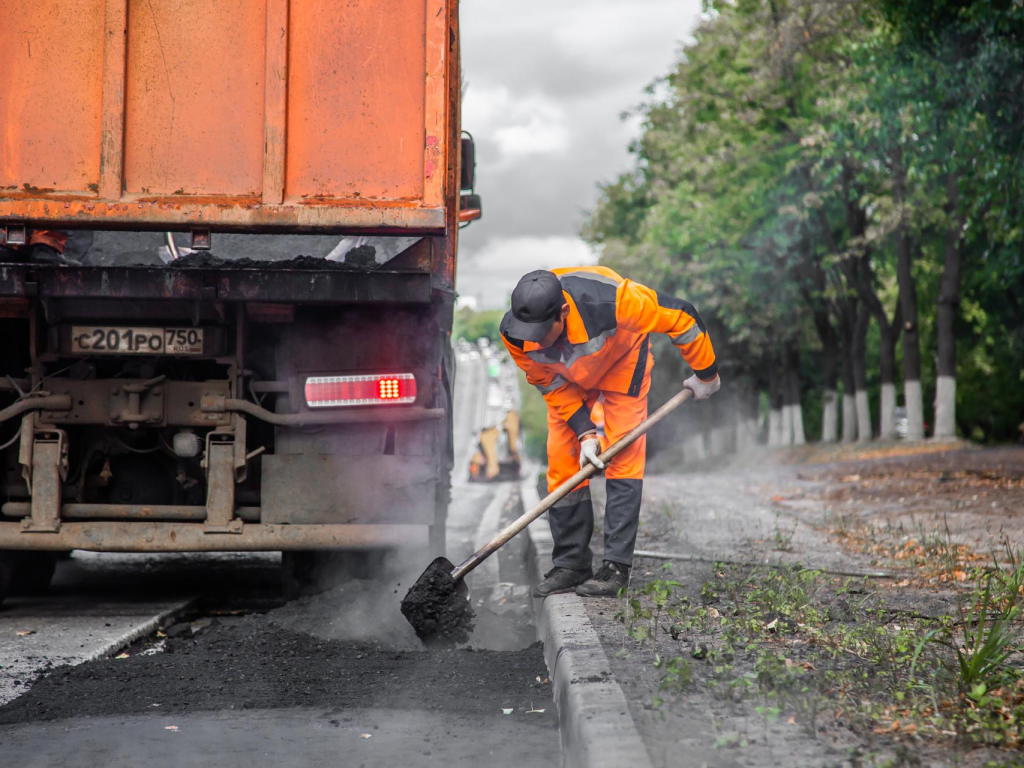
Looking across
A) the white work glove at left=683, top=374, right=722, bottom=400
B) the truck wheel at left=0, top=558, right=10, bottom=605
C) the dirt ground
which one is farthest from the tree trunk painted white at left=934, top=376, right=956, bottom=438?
the truck wheel at left=0, top=558, right=10, bottom=605

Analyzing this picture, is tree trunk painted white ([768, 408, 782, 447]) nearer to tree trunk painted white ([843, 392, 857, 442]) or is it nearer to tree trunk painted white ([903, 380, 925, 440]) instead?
tree trunk painted white ([843, 392, 857, 442])

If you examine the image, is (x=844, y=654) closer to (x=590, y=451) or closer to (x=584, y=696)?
(x=584, y=696)

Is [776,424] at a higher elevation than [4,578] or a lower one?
higher

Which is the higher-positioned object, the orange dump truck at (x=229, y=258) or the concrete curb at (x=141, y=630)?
the orange dump truck at (x=229, y=258)

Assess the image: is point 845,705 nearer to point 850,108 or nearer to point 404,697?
point 404,697

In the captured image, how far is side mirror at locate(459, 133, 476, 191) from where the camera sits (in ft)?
22.4

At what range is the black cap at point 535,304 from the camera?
446 centimetres

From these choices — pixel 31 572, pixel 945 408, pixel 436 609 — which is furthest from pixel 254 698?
pixel 945 408

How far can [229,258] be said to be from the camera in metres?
4.80

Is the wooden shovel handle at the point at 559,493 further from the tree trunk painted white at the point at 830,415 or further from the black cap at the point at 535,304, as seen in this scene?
the tree trunk painted white at the point at 830,415

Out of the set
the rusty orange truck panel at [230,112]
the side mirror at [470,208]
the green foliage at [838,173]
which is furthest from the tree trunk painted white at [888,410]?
the rusty orange truck panel at [230,112]

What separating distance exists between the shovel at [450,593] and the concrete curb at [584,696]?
0.38m

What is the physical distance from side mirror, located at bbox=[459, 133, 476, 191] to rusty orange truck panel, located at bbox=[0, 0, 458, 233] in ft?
6.28

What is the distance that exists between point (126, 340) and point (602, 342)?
2245 millimetres
